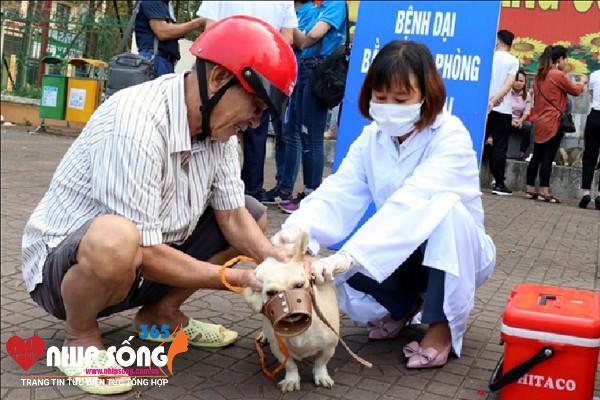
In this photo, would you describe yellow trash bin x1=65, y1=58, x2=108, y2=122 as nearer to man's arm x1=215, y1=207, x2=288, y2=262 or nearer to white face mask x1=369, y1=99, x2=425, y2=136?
man's arm x1=215, y1=207, x2=288, y2=262

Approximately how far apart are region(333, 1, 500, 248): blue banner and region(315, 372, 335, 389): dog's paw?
235 cm

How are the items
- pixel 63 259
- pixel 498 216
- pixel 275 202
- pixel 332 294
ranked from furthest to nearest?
pixel 498 216, pixel 275 202, pixel 332 294, pixel 63 259

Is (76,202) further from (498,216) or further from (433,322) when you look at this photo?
(498,216)

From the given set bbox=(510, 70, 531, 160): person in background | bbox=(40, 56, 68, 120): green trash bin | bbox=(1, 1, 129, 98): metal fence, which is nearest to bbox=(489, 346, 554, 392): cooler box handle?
bbox=(510, 70, 531, 160): person in background

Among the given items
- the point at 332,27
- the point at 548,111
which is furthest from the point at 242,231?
the point at 548,111

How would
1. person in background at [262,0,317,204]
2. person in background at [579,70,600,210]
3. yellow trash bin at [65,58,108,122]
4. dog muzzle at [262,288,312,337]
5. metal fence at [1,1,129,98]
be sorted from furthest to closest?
metal fence at [1,1,129,98], yellow trash bin at [65,58,108,122], person in background at [579,70,600,210], person in background at [262,0,317,204], dog muzzle at [262,288,312,337]

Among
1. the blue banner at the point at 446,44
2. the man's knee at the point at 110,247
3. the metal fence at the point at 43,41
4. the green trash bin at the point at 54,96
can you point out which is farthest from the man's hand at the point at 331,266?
the metal fence at the point at 43,41

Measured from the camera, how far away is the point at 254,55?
7.77 feet

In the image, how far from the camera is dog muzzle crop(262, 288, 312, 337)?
7.39 ft

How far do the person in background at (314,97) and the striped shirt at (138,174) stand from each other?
127 inches

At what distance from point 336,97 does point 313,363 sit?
331 centimetres

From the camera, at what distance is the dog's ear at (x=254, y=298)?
236 centimetres

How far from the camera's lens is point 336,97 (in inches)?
228

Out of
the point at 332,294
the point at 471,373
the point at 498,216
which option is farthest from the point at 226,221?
the point at 498,216
